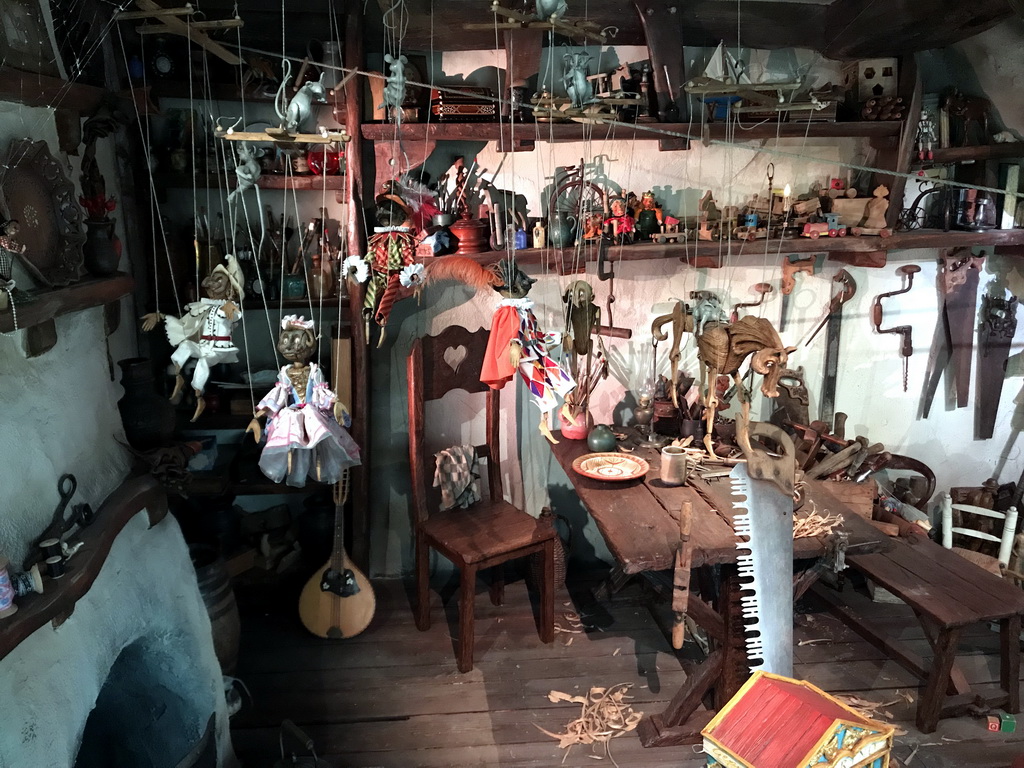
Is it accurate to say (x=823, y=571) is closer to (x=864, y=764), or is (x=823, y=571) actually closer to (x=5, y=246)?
(x=864, y=764)

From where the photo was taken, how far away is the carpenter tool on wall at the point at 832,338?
146 inches

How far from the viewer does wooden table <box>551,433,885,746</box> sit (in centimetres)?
247

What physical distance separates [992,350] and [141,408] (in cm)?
384

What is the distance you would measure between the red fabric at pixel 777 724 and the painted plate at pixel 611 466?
3.85ft

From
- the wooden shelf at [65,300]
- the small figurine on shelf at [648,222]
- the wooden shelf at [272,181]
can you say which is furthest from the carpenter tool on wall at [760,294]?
the wooden shelf at [65,300]

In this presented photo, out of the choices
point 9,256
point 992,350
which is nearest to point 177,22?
point 9,256

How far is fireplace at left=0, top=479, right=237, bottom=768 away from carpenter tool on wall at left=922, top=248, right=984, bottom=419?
354 cm

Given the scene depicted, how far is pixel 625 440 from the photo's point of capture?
347 cm

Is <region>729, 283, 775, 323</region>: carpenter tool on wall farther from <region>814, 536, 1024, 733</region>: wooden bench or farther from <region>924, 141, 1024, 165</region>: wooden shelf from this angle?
<region>814, 536, 1024, 733</region>: wooden bench

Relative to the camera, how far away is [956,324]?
3.79 metres

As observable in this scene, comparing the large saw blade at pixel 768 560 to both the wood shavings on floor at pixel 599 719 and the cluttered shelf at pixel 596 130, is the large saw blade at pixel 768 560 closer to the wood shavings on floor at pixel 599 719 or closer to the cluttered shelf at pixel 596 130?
the wood shavings on floor at pixel 599 719

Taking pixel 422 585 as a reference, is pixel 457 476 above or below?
above

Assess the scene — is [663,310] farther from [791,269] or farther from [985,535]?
[985,535]

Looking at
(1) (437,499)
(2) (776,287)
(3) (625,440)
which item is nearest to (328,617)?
(1) (437,499)
